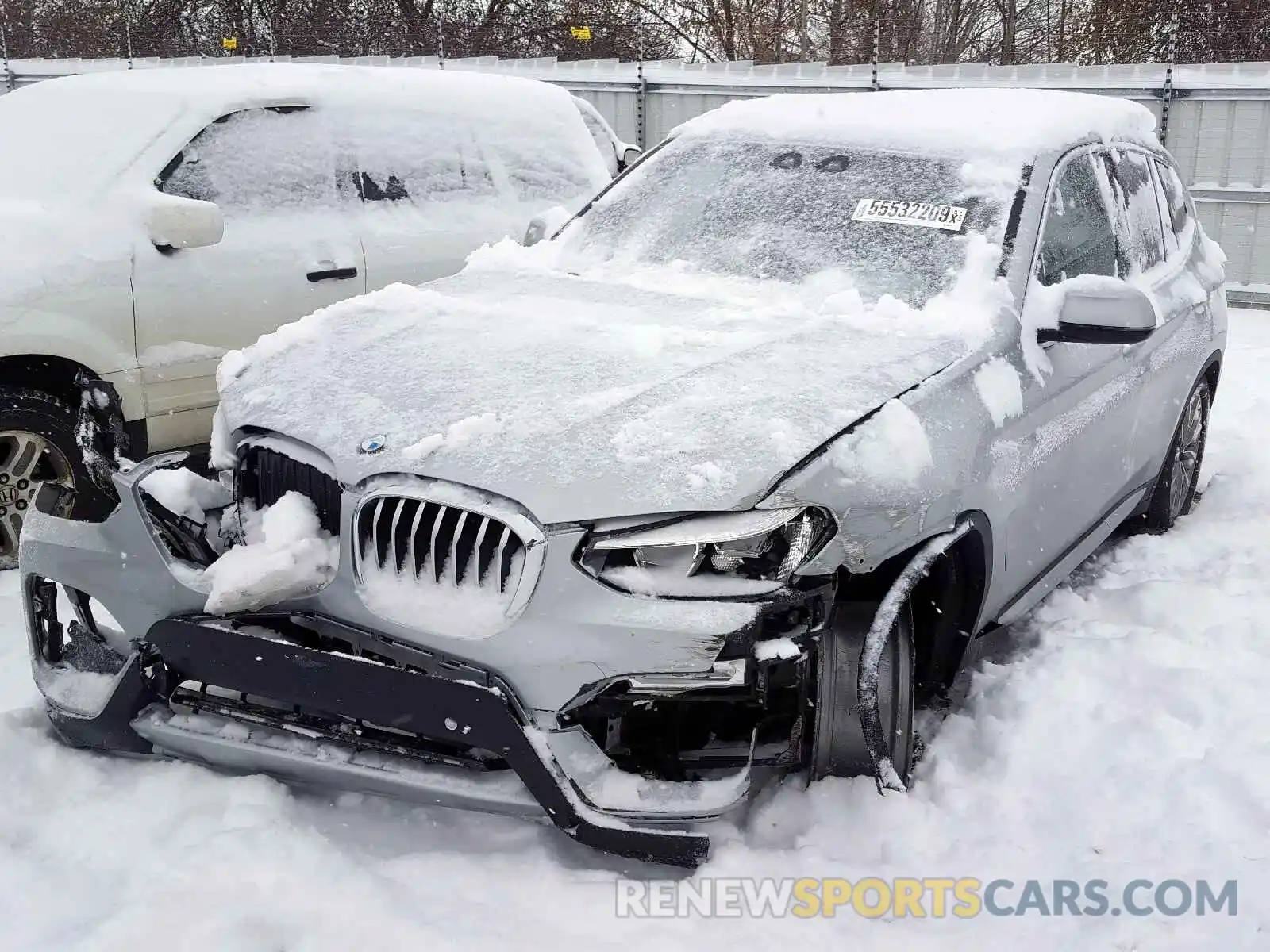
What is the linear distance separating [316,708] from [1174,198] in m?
4.16

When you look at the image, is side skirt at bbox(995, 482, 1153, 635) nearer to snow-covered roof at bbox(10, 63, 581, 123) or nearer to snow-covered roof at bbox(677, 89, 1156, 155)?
snow-covered roof at bbox(677, 89, 1156, 155)

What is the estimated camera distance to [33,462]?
13.9ft

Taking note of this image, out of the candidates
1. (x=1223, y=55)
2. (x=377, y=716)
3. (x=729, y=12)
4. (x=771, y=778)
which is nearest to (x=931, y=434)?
(x=771, y=778)

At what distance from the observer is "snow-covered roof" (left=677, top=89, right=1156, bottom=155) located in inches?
146

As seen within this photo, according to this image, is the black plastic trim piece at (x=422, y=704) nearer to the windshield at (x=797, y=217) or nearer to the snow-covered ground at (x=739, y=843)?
the snow-covered ground at (x=739, y=843)

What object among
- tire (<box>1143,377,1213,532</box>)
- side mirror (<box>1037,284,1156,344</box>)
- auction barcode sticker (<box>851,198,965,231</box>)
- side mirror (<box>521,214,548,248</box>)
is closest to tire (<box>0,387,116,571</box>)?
side mirror (<box>521,214,548,248</box>)

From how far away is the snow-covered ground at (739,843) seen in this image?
2.41m

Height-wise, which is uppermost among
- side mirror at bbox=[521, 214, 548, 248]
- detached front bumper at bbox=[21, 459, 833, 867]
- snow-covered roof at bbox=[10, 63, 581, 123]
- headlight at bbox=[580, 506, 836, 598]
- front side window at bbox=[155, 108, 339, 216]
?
snow-covered roof at bbox=[10, 63, 581, 123]

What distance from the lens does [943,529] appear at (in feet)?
8.88

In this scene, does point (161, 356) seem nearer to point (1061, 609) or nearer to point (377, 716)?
point (377, 716)

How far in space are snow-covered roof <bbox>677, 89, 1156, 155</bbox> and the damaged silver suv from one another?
0.18ft

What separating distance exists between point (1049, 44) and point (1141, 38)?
189 inches

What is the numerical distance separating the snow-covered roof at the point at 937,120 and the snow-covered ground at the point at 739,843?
5.44 ft

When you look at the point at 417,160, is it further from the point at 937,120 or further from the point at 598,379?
the point at 598,379
